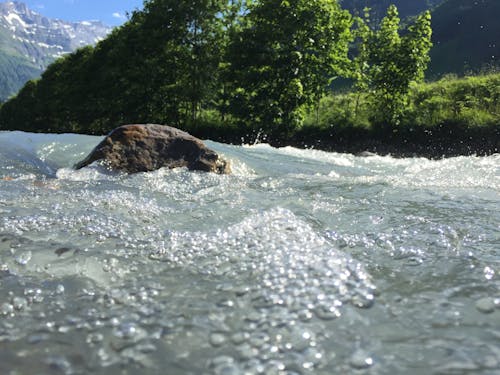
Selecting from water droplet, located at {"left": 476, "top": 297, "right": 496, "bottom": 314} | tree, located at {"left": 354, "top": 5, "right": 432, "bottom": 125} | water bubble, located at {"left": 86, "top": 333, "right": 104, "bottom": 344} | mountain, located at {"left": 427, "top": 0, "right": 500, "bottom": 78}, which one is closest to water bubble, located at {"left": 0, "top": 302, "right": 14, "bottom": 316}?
water bubble, located at {"left": 86, "top": 333, "right": 104, "bottom": 344}

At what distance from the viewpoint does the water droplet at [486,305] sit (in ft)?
7.61

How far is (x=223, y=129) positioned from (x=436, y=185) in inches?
651

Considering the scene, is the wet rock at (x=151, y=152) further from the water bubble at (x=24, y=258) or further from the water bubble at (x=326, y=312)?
the water bubble at (x=326, y=312)

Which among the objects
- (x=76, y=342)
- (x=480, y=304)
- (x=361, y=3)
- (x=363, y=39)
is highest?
(x=361, y=3)

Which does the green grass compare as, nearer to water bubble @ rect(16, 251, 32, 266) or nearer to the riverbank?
the riverbank

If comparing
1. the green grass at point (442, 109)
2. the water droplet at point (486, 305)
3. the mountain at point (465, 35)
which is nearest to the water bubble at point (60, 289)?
the water droplet at point (486, 305)

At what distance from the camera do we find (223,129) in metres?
22.3

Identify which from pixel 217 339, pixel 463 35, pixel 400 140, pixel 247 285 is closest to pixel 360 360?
pixel 217 339

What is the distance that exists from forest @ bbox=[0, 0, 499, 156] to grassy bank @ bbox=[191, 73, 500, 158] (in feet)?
0.20

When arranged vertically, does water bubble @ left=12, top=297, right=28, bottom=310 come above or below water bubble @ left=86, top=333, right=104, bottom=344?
above

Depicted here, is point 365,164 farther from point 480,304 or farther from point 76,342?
point 76,342

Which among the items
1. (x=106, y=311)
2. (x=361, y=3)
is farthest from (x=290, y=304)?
(x=361, y=3)

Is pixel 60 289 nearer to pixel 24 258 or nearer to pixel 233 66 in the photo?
pixel 24 258

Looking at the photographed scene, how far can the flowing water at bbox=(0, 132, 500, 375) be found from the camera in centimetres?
194
